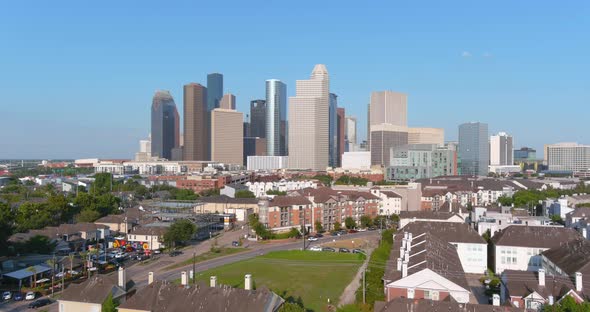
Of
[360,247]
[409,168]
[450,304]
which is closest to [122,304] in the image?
[450,304]

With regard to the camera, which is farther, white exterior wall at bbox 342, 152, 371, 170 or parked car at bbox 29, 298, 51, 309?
white exterior wall at bbox 342, 152, 371, 170

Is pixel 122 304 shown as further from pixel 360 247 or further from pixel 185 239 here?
pixel 360 247

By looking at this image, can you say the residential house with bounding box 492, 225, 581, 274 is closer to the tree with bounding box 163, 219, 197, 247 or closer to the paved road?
the paved road

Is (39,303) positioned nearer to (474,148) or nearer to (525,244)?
(525,244)

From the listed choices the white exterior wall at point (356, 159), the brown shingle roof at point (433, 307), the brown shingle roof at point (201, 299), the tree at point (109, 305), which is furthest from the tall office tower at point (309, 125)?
the brown shingle roof at point (433, 307)

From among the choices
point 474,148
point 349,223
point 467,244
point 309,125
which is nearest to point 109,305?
point 467,244

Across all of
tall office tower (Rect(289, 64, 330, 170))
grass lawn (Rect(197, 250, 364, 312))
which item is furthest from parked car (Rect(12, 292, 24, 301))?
tall office tower (Rect(289, 64, 330, 170))

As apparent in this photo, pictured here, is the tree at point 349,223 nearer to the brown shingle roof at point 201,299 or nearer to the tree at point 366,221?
the tree at point 366,221
